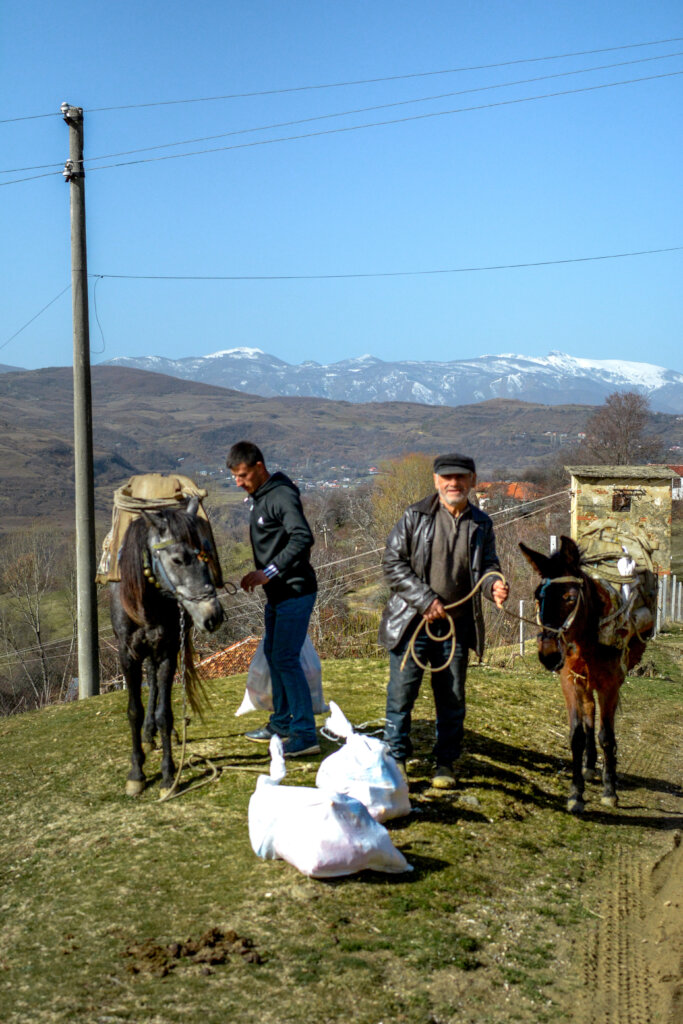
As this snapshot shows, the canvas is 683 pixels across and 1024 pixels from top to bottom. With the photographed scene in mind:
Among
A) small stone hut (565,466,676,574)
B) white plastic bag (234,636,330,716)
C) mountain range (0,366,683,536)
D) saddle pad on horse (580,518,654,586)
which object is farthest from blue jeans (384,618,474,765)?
mountain range (0,366,683,536)

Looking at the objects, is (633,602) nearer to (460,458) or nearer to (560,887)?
(460,458)

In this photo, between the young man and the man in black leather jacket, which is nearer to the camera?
the man in black leather jacket

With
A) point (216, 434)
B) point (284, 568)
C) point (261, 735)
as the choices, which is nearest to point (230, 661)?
point (261, 735)

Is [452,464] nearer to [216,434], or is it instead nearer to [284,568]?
[284,568]

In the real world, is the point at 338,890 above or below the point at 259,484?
below

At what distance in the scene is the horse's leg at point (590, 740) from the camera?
20.2 ft

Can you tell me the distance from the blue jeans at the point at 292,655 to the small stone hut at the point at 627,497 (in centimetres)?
1760

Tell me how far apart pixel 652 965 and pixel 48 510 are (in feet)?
174

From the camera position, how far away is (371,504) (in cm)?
4094

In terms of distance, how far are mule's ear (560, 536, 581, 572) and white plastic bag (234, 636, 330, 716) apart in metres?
2.20

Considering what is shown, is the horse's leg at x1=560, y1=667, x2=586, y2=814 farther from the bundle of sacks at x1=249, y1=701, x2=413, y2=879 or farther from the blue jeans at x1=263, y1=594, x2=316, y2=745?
the blue jeans at x1=263, y1=594, x2=316, y2=745

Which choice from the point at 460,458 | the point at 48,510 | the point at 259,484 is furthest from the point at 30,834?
the point at 48,510

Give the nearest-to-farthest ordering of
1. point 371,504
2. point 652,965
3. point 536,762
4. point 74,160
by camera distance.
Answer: point 652,965
point 536,762
point 74,160
point 371,504

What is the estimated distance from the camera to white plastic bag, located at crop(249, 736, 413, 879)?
4621 millimetres
